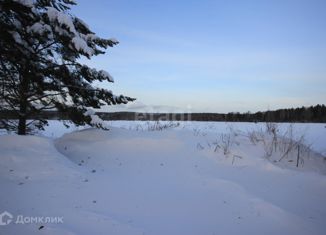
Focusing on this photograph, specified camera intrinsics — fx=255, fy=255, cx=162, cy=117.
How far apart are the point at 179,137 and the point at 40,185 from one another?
402cm

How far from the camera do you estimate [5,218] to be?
288 cm

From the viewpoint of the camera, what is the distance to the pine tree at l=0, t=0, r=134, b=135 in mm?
6055

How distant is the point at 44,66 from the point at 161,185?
517 cm

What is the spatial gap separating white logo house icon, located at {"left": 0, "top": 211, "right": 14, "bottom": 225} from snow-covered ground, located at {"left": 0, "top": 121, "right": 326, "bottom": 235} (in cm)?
5

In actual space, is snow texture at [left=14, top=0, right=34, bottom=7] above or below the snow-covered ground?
above

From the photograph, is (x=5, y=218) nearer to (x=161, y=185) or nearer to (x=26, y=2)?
(x=161, y=185)

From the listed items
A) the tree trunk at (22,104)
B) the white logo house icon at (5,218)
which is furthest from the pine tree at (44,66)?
the white logo house icon at (5,218)

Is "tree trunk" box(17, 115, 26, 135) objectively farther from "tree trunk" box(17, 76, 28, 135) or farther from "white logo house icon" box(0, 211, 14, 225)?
"white logo house icon" box(0, 211, 14, 225)

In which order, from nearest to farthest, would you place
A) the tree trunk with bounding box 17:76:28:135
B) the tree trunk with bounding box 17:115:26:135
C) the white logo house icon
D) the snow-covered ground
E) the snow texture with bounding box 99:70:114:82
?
the white logo house icon
the snow-covered ground
the tree trunk with bounding box 17:76:28:135
the tree trunk with bounding box 17:115:26:135
the snow texture with bounding box 99:70:114:82

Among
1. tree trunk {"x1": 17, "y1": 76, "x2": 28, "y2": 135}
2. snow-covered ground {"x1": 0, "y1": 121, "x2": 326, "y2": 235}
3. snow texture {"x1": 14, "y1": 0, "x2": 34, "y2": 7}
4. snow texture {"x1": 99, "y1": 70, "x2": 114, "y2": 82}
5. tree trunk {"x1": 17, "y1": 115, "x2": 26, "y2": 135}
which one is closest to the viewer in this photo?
snow-covered ground {"x1": 0, "y1": 121, "x2": 326, "y2": 235}

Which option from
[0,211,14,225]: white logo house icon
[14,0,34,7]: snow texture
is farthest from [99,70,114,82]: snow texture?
[0,211,14,225]: white logo house icon

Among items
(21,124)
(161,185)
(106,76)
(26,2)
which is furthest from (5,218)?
(106,76)

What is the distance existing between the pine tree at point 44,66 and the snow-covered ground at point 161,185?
1.19 metres

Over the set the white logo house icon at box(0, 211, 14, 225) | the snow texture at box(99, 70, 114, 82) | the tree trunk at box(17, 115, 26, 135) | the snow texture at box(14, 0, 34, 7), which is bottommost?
the white logo house icon at box(0, 211, 14, 225)
